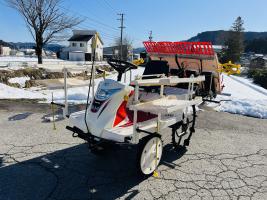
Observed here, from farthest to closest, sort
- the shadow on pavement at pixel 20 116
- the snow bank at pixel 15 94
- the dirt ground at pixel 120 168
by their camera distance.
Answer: the snow bank at pixel 15 94, the shadow on pavement at pixel 20 116, the dirt ground at pixel 120 168

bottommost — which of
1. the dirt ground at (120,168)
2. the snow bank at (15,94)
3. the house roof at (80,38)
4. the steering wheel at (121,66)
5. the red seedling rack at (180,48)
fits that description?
the dirt ground at (120,168)

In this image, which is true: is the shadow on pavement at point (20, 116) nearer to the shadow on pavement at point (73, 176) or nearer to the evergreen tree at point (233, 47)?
the shadow on pavement at point (73, 176)

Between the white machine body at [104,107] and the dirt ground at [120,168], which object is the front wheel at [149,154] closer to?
the dirt ground at [120,168]

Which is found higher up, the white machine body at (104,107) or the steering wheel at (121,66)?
the steering wheel at (121,66)

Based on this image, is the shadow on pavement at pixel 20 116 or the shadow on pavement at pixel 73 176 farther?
the shadow on pavement at pixel 20 116

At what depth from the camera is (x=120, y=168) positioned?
434cm

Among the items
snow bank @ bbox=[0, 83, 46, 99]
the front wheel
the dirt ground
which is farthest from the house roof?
the front wheel

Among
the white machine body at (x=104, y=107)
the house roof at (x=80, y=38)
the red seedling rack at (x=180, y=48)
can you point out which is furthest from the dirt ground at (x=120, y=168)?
the house roof at (x=80, y=38)

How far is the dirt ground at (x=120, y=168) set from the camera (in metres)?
3.65

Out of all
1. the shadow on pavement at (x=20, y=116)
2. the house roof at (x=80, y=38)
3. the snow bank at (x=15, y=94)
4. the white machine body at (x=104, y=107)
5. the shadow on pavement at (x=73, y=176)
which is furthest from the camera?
the house roof at (x=80, y=38)

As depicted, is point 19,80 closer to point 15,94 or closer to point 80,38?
point 15,94

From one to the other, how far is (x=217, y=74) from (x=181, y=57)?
3.30 feet

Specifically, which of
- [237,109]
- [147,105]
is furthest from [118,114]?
[237,109]

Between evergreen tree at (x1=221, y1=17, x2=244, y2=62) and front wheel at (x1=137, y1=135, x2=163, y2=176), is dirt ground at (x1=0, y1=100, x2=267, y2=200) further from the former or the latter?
evergreen tree at (x1=221, y1=17, x2=244, y2=62)
